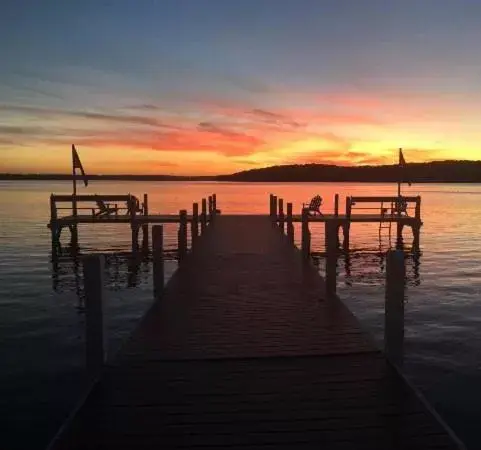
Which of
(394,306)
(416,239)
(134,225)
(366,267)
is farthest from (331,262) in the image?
(416,239)

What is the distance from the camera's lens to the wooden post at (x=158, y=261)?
10863mm

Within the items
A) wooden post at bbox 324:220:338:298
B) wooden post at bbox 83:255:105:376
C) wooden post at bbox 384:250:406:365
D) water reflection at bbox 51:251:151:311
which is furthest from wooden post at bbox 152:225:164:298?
wooden post at bbox 384:250:406:365

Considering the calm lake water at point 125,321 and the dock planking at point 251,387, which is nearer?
the dock planking at point 251,387

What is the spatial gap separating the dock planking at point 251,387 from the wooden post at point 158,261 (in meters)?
1.24

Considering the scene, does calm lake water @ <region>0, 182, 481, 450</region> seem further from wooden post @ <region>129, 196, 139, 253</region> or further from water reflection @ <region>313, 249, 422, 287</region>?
wooden post @ <region>129, 196, 139, 253</region>

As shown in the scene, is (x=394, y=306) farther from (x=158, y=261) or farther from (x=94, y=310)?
(x=158, y=261)

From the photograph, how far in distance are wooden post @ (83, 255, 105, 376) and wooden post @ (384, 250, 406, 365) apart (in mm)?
3453

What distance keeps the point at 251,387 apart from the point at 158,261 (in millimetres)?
6313

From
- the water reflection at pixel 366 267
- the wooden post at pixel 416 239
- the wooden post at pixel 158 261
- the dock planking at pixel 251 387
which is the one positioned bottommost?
the water reflection at pixel 366 267

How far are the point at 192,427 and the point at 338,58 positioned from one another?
20626 millimetres

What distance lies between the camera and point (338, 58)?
2239 cm

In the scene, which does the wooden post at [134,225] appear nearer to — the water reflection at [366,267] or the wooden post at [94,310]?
the water reflection at [366,267]

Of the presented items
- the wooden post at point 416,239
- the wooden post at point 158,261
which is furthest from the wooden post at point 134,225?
the wooden post at point 416,239

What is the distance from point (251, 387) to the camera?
543cm
